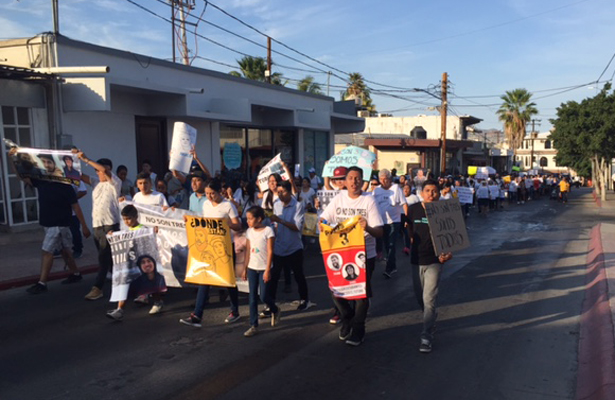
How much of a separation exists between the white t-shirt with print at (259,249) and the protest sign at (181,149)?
3789 mm

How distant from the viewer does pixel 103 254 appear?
740 cm

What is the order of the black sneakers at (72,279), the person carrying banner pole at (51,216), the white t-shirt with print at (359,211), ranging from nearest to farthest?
the white t-shirt with print at (359,211) → the person carrying banner pole at (51,216) → the black sneakers at (72,279)

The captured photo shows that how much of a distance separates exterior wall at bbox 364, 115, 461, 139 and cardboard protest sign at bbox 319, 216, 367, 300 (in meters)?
43.3

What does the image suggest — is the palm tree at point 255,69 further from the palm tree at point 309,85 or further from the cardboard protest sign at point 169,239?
the cardboard protest sign at point 169,239

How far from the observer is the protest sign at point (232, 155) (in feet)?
61.8

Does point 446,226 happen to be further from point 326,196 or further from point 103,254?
point 103,254

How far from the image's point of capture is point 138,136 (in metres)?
15.1

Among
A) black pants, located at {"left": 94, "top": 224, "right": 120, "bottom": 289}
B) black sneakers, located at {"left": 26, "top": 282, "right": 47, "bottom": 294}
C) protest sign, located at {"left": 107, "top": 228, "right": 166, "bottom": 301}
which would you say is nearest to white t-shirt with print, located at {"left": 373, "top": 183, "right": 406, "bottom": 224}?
protest sign, located at {"left": 107, "top": 228, "right": 166, "bottom": 301}

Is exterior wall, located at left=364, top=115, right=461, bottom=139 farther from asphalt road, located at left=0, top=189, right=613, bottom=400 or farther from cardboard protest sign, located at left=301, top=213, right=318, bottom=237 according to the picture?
asphalt road, located at left=0, top=189, right=613, bottom=400

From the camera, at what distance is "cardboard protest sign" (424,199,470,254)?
5625mm

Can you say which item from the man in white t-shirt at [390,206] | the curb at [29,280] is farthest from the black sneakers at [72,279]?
the man in white t-shirt at [390,206]

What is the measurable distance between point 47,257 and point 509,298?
6.96 meters

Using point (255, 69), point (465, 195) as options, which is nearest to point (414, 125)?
point (255, 69)

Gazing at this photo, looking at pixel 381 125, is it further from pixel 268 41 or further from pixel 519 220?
pixel 519 220
